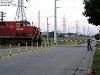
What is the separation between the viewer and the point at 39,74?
56.6 ft

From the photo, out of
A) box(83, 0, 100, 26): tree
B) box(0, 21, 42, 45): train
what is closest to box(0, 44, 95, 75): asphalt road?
box(83, 0, 100, 26): tree

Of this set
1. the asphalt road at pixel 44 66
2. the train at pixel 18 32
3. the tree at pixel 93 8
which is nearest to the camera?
the tree at pixel 93 8

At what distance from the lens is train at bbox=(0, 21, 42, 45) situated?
60.0 m

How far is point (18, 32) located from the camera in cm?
6025

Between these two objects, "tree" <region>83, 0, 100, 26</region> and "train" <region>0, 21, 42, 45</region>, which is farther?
"train" <region>0, 21, 42, 45</region>

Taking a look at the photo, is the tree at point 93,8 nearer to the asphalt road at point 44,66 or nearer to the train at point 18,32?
the asphalt road at point 44,66

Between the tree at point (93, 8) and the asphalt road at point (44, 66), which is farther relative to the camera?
the asphalt road at point (44, 66)

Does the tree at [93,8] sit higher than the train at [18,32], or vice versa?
the tree at [93,8]

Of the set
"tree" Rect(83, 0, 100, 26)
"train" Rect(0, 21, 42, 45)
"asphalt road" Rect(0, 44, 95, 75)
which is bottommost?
"asphalt road" Rect(0, 44, 95, 75)

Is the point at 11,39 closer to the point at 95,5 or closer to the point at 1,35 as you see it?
the point at 1,35

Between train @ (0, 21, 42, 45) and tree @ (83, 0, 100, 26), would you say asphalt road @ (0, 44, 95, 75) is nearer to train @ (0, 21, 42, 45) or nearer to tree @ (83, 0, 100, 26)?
tree @ (83, 0, 100, 26)

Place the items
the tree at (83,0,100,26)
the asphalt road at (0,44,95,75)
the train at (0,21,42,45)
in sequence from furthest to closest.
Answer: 1. the train at (0,21,42,45)
2. the asphalt road at (0,44,95,75)
3. the tree at (83,0,100,26)

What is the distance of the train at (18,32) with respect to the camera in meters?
60.0

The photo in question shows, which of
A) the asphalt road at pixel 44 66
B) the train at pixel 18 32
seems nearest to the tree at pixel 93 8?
the asphalt road at pixel 44 66
